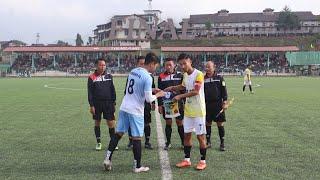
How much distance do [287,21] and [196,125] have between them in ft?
395

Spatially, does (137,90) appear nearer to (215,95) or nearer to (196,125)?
(196,125)

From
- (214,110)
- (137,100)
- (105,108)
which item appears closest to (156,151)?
(105,108)

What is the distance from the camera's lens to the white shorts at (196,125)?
870cm

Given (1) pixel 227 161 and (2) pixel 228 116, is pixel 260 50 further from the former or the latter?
(1) pixel 227 161

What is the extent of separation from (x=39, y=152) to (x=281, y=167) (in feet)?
16.0

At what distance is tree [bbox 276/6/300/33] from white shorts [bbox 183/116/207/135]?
119 m

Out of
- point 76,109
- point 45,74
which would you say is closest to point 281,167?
point 76,109

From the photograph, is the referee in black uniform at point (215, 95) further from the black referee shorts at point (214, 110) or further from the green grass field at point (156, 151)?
the green grass field at point (156, 151)

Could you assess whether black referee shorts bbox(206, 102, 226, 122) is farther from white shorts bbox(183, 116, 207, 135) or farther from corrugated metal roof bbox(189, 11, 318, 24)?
corrugated metal roof bbox(189, 11, 318, 24)

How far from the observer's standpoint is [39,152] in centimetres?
1025

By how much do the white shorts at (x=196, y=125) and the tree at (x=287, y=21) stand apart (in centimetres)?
11876

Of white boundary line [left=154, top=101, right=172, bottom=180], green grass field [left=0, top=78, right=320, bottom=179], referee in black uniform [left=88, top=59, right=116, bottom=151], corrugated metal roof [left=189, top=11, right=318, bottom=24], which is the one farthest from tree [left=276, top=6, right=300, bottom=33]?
referee in black uniform [left=88, top=59, right=116, bottom=151]

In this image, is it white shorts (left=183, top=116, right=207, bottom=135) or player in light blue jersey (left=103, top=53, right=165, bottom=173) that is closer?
player in light blue jersey (left=103, top=53, right=165, bottom=173)

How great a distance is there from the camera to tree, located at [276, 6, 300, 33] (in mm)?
122688
